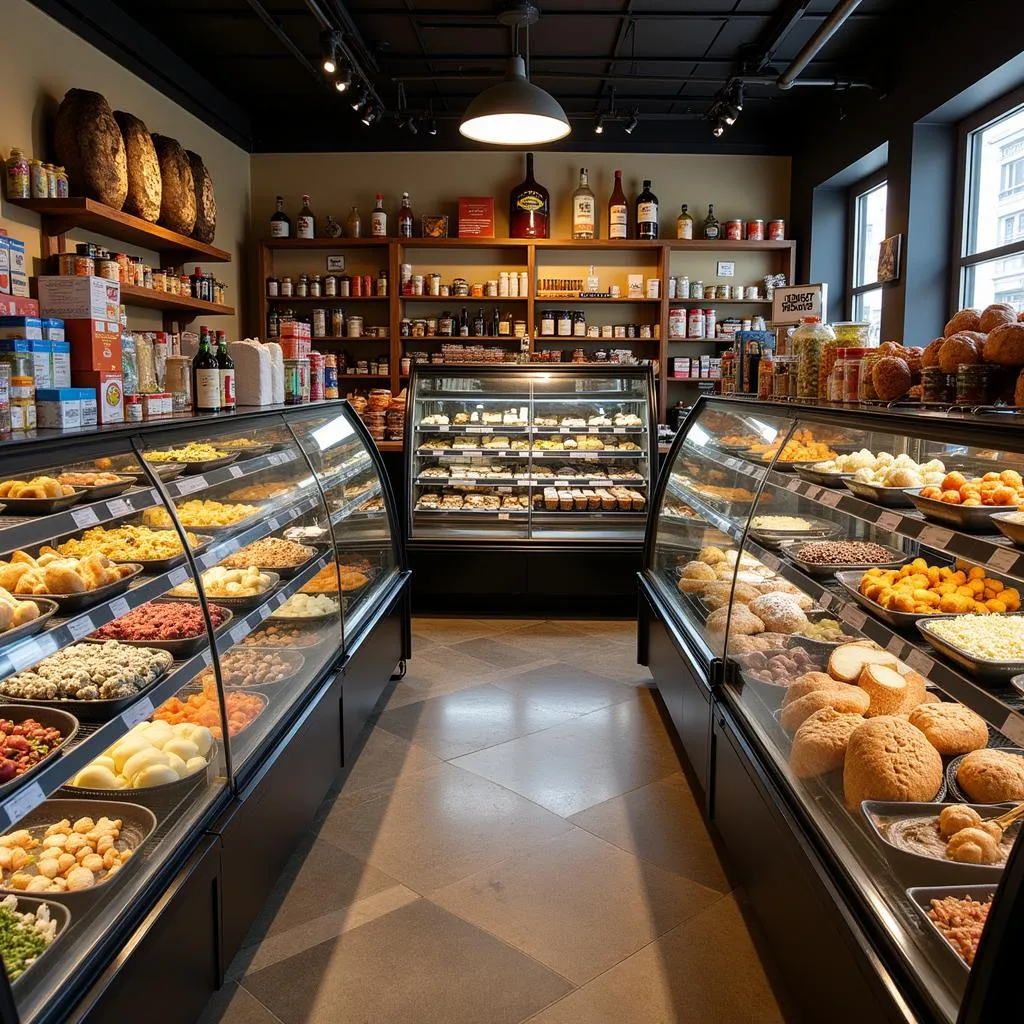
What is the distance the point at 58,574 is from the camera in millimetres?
2020

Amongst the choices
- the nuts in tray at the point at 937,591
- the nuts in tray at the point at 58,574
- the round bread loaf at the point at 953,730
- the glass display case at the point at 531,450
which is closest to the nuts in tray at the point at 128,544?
the nuts in tray at the point at 58,574

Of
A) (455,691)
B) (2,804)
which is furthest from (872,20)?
(2,804)

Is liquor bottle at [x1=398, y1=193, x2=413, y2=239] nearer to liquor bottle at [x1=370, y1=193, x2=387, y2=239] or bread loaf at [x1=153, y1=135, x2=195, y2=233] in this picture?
liquor bottle at [x1=370, y1=193, x2=387, y2=239]

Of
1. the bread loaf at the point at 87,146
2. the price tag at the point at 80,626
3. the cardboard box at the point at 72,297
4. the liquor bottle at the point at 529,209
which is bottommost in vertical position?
the price tag at the point at 80,626

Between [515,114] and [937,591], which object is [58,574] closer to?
[937,591]

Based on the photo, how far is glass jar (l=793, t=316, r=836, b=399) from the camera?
135 inches

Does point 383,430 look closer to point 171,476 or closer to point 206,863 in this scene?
point 171,476

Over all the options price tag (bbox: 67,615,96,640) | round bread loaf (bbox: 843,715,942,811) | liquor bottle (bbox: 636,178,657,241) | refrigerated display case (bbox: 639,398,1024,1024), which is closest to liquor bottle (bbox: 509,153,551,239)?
liquor bottle (bbox: 636,178,657,241)

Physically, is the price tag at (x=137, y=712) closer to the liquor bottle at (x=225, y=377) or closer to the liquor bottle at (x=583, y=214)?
the liquor bottle at (x=225, y=377)

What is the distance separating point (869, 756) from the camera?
6.73ft

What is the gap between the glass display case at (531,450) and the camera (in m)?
5.96

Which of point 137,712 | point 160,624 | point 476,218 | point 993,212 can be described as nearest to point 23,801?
point 137,712

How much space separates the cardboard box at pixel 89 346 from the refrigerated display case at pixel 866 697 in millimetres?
2032

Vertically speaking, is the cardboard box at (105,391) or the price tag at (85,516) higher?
the cardboard box at (105,391)
